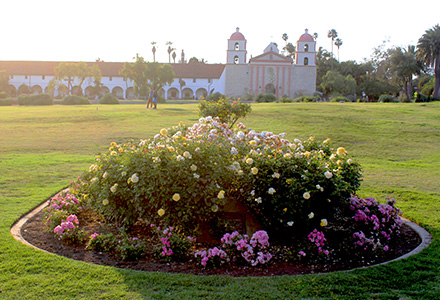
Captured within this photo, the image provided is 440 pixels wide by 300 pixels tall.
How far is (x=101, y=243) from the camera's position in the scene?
4.65 m

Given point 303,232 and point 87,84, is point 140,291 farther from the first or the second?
point 87,84

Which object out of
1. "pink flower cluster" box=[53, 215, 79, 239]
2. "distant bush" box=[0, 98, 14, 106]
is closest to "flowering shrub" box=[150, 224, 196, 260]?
"pink flower cluster" box=[53, 215, 79, 239]

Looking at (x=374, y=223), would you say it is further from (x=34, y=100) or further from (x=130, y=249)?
(x=34, y=100)

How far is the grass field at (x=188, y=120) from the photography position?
3.61 m

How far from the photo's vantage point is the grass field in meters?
3.61

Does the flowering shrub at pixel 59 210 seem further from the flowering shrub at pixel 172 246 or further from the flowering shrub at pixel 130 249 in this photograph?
the flowering shrub at pixel 172 246

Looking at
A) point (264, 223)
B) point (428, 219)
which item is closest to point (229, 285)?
point (264, 223)

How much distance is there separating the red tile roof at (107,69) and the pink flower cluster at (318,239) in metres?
63.9

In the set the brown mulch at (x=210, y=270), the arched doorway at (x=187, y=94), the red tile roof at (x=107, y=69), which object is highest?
the red tile roof at (x=107, y=69)

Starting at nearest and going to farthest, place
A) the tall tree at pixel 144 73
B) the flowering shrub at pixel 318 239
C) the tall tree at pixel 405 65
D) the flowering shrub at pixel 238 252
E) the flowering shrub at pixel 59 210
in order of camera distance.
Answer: the flowering shrub at pixel 238 252 < the flowering shrub at pixel 318 239 < the flowering shrub at pixel 59 210 < the tall tree at pixel 144 73 < the tall tree at pixel 405 65

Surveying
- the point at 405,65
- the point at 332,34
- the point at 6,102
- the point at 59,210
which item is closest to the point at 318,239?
the point at 59,210

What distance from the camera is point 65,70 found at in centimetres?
5122

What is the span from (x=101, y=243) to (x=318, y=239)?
2412 millimetres

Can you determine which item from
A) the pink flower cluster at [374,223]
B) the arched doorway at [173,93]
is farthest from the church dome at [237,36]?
the pink flower cluster at [374,223]
